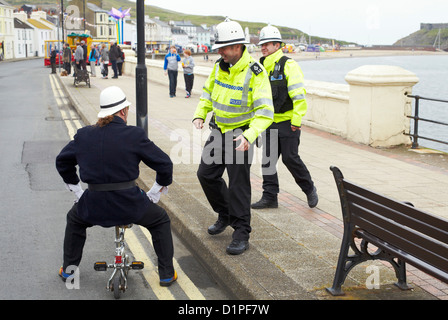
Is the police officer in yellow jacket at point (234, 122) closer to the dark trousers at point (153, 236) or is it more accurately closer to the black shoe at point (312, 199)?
the dark trousers at point (153, 236)

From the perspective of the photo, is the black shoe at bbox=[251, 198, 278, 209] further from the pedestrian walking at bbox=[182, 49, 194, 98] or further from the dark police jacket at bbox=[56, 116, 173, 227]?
the pedestrian walking at bbox=[182, 49, 194, 98]

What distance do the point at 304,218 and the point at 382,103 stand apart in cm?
550

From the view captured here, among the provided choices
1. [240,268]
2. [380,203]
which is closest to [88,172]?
[240,268]

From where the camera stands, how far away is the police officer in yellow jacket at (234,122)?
17.0ft

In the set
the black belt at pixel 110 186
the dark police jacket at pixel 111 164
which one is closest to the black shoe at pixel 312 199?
the dark police jacket at pixel 111 164

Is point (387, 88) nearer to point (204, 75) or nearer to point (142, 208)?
point (142, 208)

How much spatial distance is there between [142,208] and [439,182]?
5.57m

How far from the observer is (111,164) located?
4.49 m

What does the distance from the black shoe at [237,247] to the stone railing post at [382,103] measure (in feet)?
22.2

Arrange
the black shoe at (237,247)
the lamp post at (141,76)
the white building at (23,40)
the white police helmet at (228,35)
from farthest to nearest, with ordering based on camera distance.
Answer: the white building at (23,40) < the lamp post at (141,76) < the black shoe at (237,247) < the white police helmet at (228,35)

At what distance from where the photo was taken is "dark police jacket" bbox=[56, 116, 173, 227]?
14.8 ft

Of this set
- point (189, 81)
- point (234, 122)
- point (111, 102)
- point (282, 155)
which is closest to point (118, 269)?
point (111, 102)

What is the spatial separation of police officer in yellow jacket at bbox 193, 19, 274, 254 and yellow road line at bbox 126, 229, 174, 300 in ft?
2.34

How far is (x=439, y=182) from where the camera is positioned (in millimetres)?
8719
